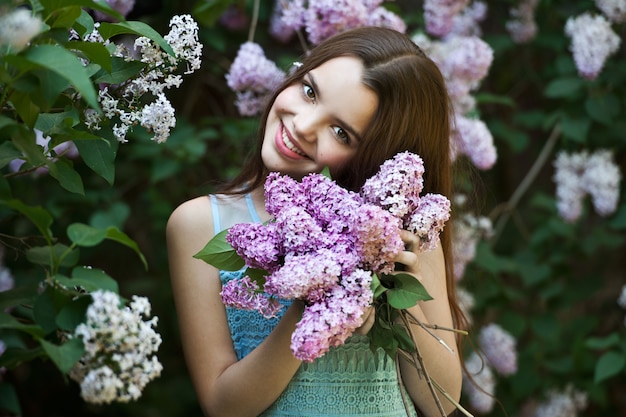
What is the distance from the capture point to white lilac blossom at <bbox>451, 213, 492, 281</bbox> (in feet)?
7.58

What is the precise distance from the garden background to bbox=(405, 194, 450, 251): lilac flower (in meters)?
0.85

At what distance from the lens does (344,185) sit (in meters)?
1.49

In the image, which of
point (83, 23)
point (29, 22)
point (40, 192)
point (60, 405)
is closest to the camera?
point (29, 22)

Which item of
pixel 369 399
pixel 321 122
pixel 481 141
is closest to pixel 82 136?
pixel 321 122

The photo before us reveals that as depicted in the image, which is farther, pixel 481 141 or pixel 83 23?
pixel 481 141

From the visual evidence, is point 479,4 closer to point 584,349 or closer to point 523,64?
point 523,64

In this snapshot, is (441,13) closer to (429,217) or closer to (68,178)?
(429,217)

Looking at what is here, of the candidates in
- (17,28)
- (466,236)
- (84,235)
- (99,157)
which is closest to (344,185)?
(99,157)

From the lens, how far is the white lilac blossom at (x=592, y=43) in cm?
255

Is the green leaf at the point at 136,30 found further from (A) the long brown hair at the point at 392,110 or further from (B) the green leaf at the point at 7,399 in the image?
(B) the green leaf at the point at 7,399

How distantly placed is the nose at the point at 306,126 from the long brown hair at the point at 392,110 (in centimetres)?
8

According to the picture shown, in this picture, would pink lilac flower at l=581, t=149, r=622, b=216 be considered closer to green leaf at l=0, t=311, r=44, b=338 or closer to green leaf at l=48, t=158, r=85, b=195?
green leaf at l=48, t=158, r=85, b=195

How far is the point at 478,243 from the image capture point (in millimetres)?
2609

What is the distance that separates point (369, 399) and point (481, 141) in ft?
3.01
